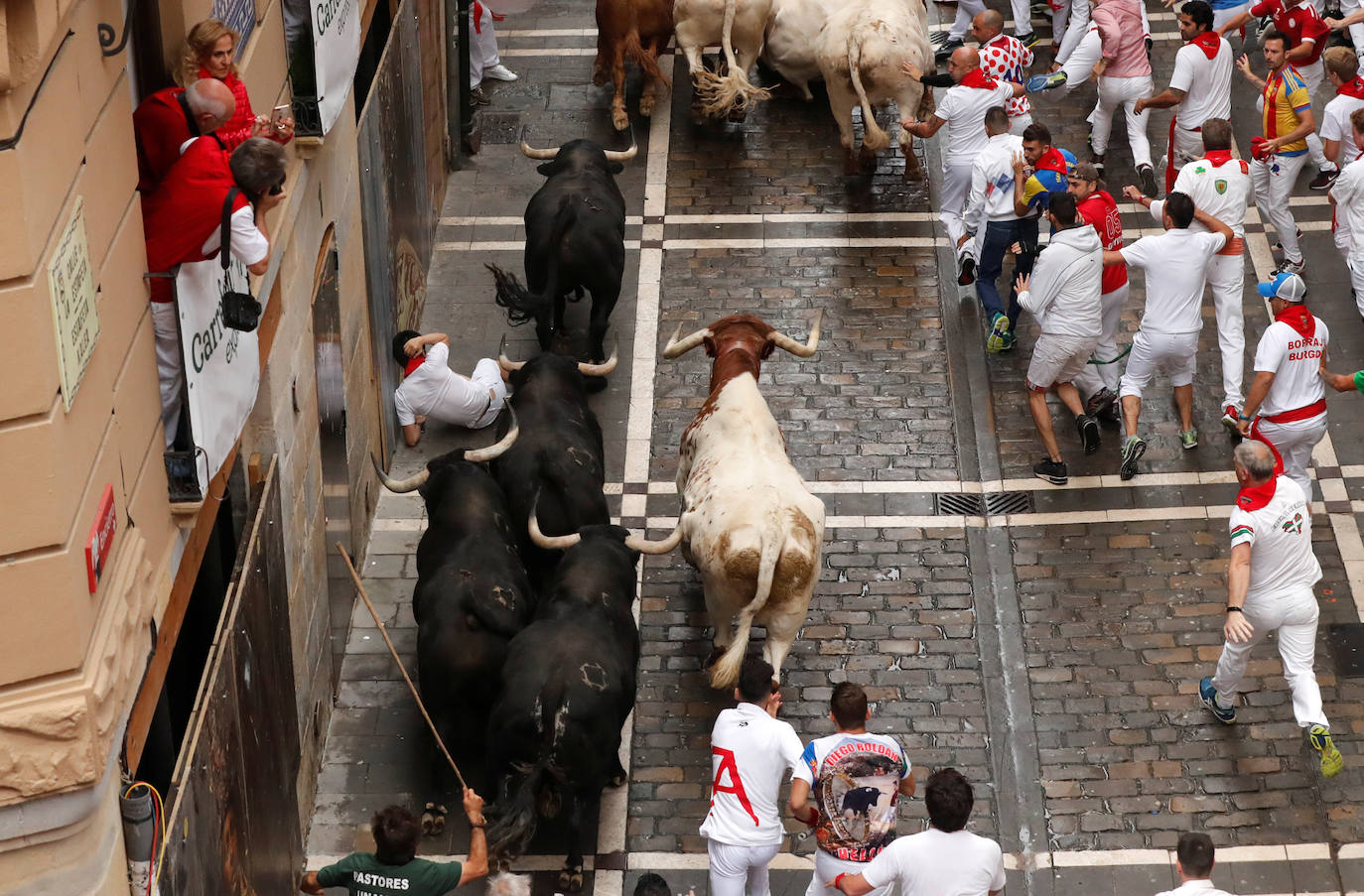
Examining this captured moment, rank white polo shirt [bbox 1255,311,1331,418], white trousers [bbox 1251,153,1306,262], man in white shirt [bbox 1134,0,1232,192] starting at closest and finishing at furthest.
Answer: white polo shirt [bbox 1255,311,1331,418] → white trousers [bbox 1251,153,1306,262] → man in white shirt [bbox 1134,0,1232,192]

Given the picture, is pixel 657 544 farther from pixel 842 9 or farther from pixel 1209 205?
pixel 842 9

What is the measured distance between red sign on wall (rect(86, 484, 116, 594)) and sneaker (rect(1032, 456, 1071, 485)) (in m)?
8.60

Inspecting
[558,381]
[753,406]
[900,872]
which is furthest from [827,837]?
[558,381]

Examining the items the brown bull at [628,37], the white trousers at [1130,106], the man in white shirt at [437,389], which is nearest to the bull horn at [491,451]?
the man in white shirt at [437,389]

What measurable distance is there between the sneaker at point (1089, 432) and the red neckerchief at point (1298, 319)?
1938mm

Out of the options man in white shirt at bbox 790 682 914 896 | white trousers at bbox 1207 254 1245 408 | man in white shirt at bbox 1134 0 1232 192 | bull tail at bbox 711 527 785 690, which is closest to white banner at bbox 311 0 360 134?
bull tail at bbox 711 527 785 690

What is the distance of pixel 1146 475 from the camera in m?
14.1

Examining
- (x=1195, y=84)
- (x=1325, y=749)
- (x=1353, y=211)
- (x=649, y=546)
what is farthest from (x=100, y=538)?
(x=1195, y=84)

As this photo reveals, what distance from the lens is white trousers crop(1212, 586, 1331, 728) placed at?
36.8ft

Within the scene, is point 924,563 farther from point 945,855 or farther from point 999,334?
point 945,855

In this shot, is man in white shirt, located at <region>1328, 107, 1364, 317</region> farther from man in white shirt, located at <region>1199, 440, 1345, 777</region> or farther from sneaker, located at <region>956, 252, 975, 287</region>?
man in white shirt, located at <region>1199, 440, 1345, 777</region>

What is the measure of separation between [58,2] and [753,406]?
6.86m

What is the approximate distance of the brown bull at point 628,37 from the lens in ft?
→ 61.2

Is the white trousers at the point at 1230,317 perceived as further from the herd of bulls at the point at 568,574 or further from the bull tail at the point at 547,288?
the bull tail at the point at 547,288
